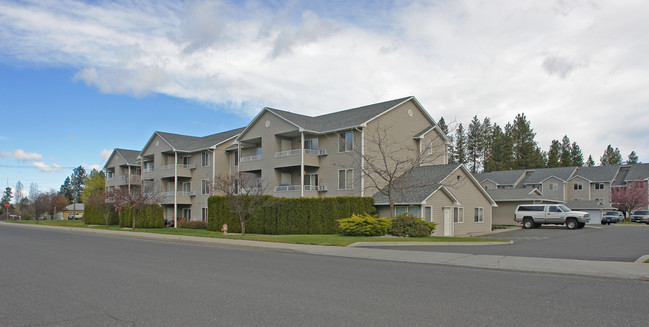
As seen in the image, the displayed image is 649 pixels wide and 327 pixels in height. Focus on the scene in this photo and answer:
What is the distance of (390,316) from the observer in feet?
24.1

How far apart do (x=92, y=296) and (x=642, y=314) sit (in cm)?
968

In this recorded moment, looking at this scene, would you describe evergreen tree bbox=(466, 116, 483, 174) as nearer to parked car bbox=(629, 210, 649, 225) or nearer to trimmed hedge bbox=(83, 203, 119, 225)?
parked car bbox=(629, 210, 649, 225)

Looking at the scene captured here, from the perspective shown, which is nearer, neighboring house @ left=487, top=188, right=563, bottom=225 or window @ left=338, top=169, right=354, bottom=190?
window @ left=338, top=169, right=354, bottom=190

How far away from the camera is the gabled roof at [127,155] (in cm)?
6263

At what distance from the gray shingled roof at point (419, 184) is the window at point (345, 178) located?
2.16m

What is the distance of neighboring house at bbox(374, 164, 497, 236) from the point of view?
31750mm

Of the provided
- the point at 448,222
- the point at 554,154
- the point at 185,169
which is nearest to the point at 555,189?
the point at 554,154

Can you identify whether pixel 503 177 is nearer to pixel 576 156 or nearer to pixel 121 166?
pixel 576 156

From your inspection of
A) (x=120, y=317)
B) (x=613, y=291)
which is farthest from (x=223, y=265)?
(x=613, y=291)

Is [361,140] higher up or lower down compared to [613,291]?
higher up

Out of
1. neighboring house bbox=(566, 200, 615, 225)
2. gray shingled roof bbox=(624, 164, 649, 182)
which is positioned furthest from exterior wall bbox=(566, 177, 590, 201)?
neighboring house bbox=(566, 200, 615, 225)

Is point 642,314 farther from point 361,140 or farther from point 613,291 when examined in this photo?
point 361,140

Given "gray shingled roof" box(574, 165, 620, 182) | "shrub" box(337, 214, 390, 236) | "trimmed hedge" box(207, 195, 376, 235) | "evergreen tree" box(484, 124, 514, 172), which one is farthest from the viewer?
"evergreen tree" box(484, 124, 514, 172)

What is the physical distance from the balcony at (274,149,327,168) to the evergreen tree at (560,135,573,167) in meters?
78.3
